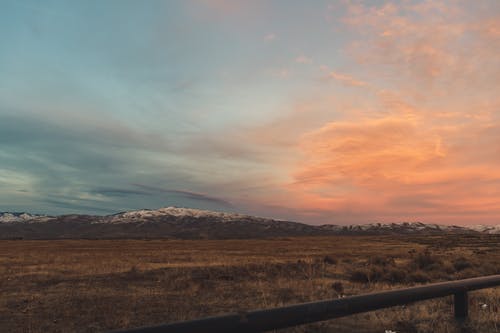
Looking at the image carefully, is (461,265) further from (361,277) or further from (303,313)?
(303,313)

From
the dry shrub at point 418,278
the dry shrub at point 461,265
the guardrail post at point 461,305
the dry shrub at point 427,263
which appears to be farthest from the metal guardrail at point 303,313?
the dry shrub at point 461,265

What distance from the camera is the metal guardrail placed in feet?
12.5

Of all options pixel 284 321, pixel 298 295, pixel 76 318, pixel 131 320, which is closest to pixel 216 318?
pixel 284 321

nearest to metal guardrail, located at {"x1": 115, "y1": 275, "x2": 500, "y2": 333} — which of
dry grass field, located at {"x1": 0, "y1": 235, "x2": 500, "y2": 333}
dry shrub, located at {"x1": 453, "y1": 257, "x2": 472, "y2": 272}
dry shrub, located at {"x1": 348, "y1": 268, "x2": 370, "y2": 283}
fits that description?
dry grass field, located at {"x1": 0, "y1": 235, "x2": 500, "y2": 333}

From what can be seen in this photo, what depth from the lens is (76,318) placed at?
1177 centimetres

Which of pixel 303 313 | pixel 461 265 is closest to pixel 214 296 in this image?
pixel 303 313

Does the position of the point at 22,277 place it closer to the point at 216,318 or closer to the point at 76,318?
the point at 76,318

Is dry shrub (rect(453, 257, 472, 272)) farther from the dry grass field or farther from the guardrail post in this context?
the guardrail post

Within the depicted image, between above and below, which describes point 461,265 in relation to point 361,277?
above

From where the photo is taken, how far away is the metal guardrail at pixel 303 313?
3805mm

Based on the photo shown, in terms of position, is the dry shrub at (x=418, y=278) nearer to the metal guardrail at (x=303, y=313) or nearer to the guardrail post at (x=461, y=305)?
the guardrail post at (x=461, y=305)

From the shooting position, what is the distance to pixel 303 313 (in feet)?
15.6

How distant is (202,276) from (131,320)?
9722 mm

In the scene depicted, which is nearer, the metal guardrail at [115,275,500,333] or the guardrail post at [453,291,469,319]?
the metal guardrail at [115,275,500,333]
